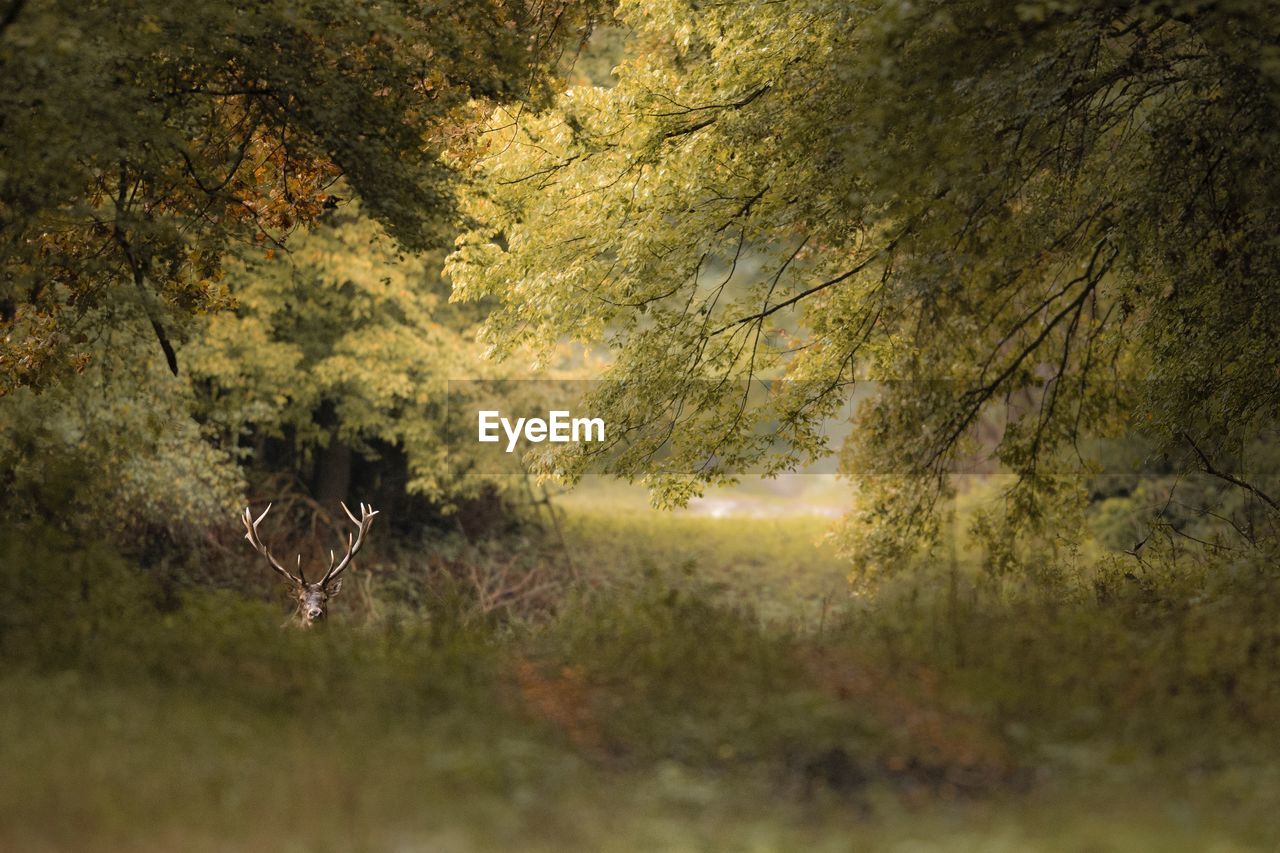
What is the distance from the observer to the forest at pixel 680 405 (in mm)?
6207

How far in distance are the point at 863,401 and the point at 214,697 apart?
10.1 meters

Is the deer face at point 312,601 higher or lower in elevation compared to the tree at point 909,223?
lower

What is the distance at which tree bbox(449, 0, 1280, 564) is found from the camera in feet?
35.0

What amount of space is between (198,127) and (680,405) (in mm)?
6103

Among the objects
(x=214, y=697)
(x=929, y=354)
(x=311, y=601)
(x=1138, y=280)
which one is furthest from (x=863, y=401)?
(x=214, y=697)

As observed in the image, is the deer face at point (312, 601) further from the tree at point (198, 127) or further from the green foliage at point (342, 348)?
the green foliage at point (342, 348)

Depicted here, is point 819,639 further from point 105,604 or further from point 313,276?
point 313,276

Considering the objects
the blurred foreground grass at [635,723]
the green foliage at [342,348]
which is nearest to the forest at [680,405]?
the blurred foreground grass at [635,723]

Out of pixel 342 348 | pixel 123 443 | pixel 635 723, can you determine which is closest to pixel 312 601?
pixel 123 443

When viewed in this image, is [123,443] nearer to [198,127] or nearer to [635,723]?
[198,127]

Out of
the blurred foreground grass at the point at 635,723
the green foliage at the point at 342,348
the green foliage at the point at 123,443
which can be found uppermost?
the green foliage at the point at 342,348

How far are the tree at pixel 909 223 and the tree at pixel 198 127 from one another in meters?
1.86

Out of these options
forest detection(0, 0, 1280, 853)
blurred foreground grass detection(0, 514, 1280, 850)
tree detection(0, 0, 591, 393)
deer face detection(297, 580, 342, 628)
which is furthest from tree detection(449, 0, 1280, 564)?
blurred foreground grass detection(0, 514, 1280, 850)

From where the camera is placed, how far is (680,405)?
48.0 feet
